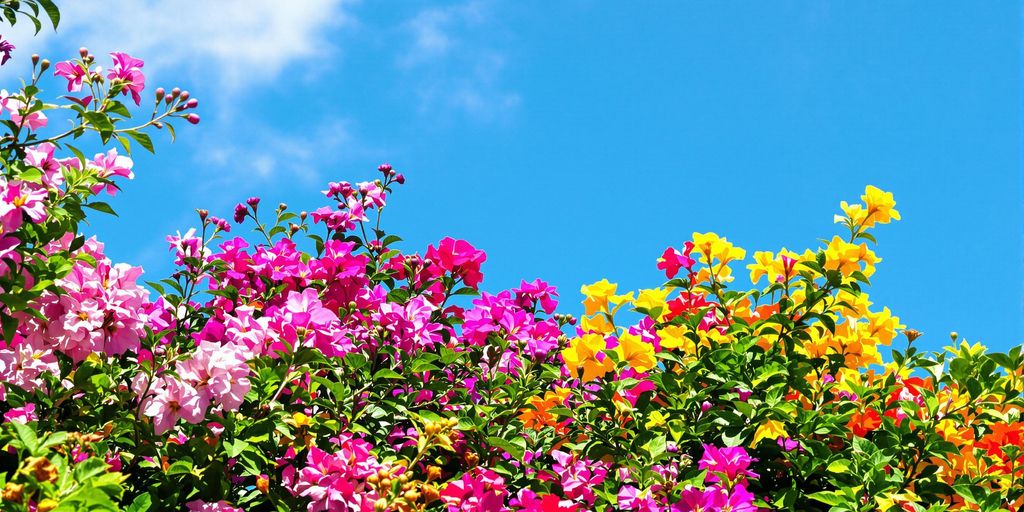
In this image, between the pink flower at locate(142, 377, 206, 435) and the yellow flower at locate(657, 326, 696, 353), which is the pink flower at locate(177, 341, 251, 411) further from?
the yellow flower at locate(657, 326, 696, 353)

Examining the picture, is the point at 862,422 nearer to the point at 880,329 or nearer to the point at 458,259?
the point at 880,329

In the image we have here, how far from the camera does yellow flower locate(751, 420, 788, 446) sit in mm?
3338

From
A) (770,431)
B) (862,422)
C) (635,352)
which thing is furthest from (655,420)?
(862,422)

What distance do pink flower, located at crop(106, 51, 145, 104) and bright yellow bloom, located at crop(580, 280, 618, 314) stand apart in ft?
5.87

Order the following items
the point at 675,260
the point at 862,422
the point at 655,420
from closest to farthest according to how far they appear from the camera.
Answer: the point at 655,420 → the point at 862,422 → the point at 675,260

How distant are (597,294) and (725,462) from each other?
911mm

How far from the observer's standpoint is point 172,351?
313 centimetres

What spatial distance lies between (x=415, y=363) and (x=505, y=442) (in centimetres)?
43

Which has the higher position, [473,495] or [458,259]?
[458,259]

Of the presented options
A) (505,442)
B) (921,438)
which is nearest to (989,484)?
(921,438)

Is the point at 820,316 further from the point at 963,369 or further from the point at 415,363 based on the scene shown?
the point at 415,363

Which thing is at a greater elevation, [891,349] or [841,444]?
[891,349]

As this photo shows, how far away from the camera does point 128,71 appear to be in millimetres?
3486

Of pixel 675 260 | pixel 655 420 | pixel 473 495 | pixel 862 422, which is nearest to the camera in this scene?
pixel 473 495
